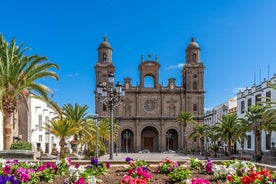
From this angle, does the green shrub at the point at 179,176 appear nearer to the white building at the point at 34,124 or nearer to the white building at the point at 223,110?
the white building at the point at 34,124

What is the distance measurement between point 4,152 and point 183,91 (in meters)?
56.9

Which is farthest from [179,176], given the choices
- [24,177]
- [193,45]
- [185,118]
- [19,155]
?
[193,45]

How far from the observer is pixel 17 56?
1984 cm

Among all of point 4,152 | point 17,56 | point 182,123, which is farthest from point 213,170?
point 182,123

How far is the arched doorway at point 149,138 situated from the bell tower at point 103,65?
379 inches

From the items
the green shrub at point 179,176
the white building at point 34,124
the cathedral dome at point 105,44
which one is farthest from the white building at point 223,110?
the green shrub at point 179,176

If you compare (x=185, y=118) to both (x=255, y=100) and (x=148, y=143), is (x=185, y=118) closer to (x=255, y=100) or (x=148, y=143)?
(x=148, y=143)

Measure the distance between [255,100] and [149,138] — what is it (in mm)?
30340

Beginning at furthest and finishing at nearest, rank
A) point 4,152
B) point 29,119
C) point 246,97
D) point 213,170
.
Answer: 1. point 246,97
2. point 29,119
3. point 4,152
4. point 213,170

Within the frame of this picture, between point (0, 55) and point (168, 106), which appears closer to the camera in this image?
point (0, 55)

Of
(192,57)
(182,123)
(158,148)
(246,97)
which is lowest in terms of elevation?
(158,148)

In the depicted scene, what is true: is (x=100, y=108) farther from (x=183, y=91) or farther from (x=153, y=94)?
(x=183, y=91)

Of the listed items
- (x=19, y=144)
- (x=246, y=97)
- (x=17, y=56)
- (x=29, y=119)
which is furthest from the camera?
(x=246, y=97)

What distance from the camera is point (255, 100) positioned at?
4650 cm
